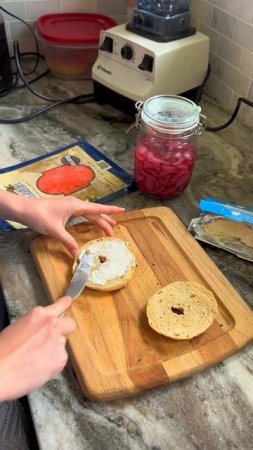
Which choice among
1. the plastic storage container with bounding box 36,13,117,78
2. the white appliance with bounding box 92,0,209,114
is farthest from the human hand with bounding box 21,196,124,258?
the plastic storage container with bounding box 36,13,117,78

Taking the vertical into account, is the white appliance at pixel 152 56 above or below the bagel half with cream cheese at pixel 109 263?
above

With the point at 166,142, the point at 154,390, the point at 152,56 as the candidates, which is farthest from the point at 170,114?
the point at 154,390

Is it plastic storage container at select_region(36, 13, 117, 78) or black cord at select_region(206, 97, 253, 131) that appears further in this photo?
plastic storage container at select_region(36, 13, 117, 78)

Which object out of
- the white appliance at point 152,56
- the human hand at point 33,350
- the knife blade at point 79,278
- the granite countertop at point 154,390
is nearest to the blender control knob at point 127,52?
the white appliance at point 152,56

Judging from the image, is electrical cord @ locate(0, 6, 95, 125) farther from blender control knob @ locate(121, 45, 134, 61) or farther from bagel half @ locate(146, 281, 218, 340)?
bagel half @ locate(146, 281, 218, 340)

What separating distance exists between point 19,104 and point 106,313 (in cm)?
67

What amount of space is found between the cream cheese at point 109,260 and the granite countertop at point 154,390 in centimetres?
9

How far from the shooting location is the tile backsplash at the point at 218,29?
3.28ft

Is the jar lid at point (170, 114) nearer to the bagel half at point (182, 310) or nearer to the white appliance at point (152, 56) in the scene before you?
the white appliance at point (152, 56)

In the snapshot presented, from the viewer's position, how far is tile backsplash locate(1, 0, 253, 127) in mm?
999

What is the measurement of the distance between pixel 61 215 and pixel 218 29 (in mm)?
653

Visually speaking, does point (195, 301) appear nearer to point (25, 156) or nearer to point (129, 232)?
point (129, 232)

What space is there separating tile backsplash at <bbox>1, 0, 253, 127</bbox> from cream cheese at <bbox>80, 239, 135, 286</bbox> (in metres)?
0.52

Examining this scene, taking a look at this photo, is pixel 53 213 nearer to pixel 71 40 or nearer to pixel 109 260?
pixel 109 260
